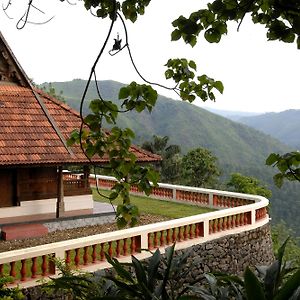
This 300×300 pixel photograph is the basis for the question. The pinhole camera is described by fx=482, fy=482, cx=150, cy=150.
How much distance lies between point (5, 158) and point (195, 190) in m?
6.94

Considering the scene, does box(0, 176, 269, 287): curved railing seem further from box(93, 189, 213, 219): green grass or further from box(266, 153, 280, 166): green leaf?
box(266, 153, 280, 166): green leaf

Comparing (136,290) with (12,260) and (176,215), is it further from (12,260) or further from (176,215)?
(176,215)

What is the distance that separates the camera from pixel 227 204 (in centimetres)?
1475

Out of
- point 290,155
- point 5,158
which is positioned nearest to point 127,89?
point 290,155

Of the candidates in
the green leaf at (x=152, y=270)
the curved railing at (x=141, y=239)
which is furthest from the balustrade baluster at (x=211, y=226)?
the green leaf at (x=152, y=270)

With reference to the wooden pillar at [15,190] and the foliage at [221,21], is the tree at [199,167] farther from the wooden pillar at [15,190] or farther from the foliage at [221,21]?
the foliage at [221,21]

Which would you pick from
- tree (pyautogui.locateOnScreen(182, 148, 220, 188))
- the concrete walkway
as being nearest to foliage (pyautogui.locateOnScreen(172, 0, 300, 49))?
the concrete walkway

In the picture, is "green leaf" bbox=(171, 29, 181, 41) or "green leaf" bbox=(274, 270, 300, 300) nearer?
"green leaf" bbox=(274, 270, 300, 300)

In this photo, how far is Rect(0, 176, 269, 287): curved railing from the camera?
26.0 feet

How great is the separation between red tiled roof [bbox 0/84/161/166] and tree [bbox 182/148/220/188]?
35.1 feet

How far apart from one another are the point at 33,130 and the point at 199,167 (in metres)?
13.0

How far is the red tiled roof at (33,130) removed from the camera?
10977 mm

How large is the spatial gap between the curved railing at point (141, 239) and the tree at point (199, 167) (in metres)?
8.01

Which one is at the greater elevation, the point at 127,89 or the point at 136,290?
the point at 127,89
